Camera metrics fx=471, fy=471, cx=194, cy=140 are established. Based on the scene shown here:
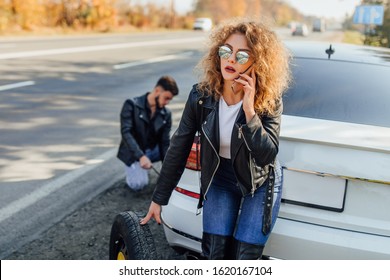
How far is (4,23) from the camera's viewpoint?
28141 mm

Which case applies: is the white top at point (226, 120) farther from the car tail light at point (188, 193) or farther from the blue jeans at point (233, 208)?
the car tail light at point (188, 193)

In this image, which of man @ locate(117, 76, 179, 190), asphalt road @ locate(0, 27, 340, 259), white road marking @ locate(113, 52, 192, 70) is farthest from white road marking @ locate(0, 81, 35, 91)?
man @ locate(117, 76, 179, 190)

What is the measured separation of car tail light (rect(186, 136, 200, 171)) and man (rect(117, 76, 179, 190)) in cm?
153

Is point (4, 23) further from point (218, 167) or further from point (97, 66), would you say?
point (218, 167)

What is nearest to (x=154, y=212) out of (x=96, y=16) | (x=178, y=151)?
(x=178, y=151)

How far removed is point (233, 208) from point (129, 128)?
2.20 metres

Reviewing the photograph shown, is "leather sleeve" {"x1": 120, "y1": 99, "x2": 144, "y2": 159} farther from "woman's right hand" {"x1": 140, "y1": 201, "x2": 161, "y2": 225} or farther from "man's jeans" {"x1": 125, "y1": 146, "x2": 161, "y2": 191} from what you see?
"woman's right hand" {"x1": 140, "y1": 201, "x2": 161, "y2": 225}

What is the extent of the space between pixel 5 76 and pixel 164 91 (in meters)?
7.83

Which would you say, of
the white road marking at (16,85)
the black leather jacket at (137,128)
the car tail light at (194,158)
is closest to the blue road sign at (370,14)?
the white road marking at (16,85)

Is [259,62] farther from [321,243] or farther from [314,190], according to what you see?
[321,243]

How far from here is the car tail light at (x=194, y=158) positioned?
101 inches

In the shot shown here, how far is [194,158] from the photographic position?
2613mm

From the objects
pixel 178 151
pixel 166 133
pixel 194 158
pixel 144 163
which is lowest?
pixel 144 163

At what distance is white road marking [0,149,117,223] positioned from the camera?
154 inches
